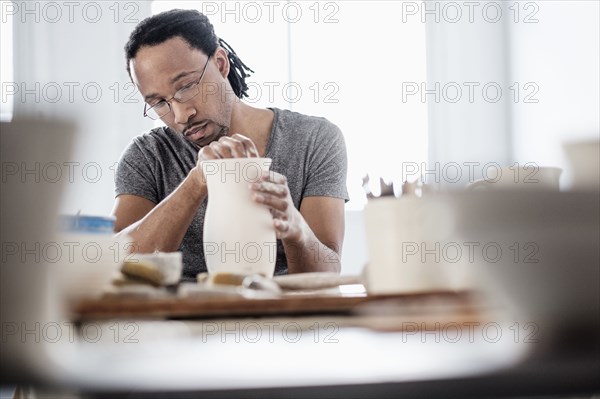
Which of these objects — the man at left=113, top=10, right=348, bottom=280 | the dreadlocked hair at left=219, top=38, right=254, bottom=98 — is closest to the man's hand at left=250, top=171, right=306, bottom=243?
the man at left=113, top=10, right=348, bottom=280

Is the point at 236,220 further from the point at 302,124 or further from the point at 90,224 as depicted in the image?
the point at 302,124

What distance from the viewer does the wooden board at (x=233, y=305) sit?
74 centimetres

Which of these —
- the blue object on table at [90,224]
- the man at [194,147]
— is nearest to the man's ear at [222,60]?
the man at [194,147]

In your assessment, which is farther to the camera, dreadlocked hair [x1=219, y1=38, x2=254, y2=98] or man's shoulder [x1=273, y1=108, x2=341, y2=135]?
dreadlocked hair [x1=219, y1=38, x2=254, y2=98]

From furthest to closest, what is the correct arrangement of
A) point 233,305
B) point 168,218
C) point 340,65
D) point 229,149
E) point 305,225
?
point 340,65
point 168,218
point 305,225
point 229,149
point 233,305

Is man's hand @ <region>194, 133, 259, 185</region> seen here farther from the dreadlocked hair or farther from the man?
the dreadlocked hair

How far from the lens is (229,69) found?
2.29 m

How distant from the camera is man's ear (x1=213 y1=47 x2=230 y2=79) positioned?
220 centimetres

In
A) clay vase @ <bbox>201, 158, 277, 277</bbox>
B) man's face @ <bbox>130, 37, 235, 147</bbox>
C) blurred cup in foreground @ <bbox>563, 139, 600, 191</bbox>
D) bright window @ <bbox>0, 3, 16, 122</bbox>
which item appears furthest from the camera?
bright window @ <bbox>0, 3, 16, 122</bbox>

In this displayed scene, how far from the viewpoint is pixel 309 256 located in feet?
5.79

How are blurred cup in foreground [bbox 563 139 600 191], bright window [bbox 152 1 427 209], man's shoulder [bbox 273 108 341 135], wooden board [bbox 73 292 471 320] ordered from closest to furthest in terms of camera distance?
blurred cup in foreground [bbox 563 139 600 191] → wooden board [bbox 73 292 471 320] → man's shoulder [bbox 273 108 341 135] → bright window [bbox 152 1 427 209]

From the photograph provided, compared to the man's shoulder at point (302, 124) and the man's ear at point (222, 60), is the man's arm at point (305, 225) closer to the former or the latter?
the man's shoulder at point (302, 124)

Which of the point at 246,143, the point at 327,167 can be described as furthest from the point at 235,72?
the point at 246,143

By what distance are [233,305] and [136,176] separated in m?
1.44
